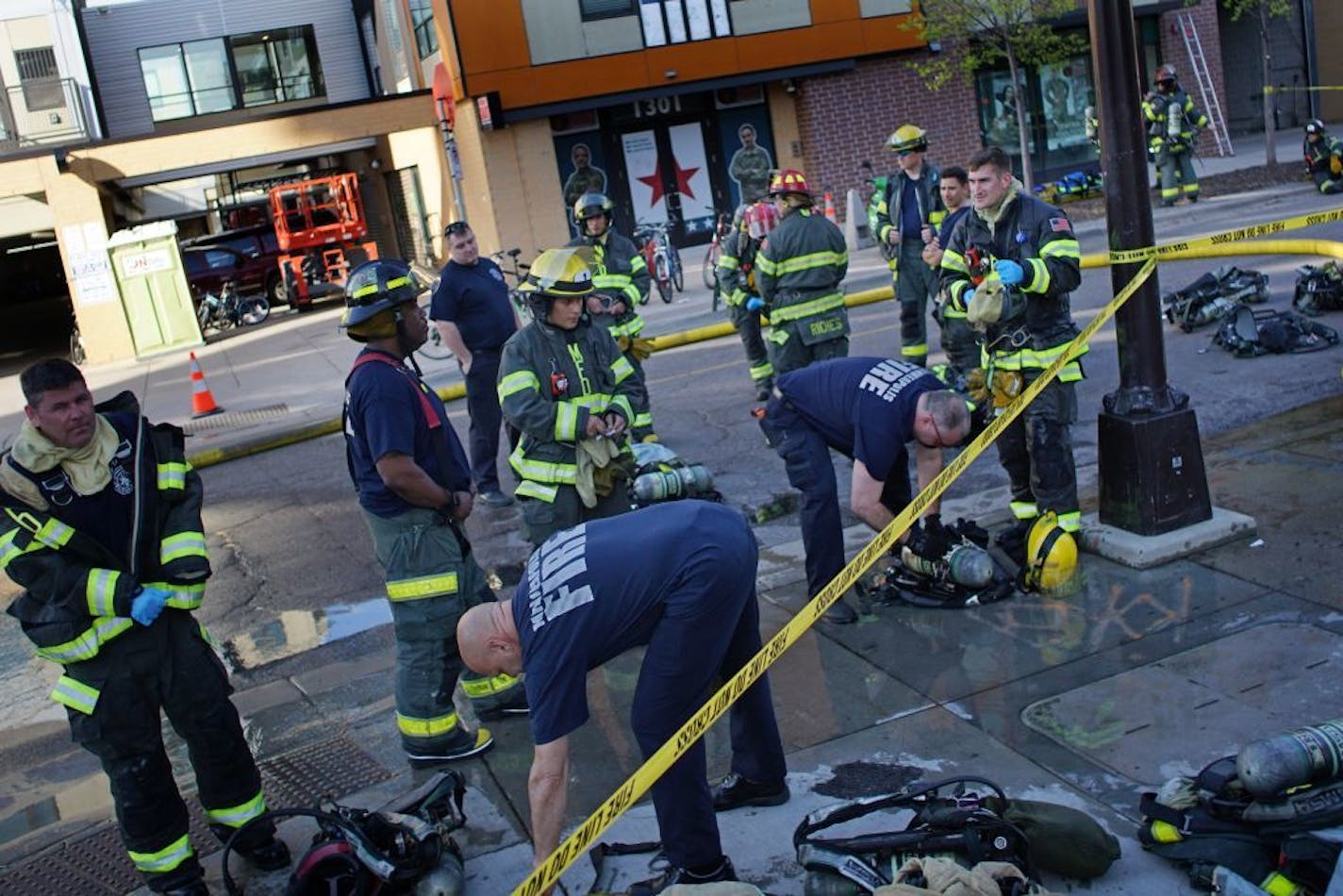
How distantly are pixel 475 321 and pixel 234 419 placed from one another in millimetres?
6227

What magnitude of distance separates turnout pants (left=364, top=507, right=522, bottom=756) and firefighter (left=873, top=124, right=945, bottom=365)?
5563 millimetres

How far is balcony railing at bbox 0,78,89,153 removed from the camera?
28.3 m

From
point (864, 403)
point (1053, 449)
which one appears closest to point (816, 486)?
point (864, 403)

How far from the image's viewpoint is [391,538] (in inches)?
207

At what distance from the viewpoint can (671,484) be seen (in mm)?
7668

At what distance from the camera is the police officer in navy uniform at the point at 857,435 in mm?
5473

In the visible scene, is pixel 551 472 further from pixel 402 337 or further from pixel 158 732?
pixel 158 732

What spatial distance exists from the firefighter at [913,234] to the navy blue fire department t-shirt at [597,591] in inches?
251

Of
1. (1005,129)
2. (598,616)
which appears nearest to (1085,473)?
(598,616)

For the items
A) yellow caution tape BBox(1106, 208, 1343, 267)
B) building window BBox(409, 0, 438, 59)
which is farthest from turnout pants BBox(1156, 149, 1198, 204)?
building window BBox(409, 0, 438, 59)

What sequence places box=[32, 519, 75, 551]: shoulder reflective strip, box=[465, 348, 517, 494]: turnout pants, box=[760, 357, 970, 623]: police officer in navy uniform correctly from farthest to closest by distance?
box=[465, 348, 517, 494]: turnout pants
box=[760, 357, 970, 623]: police officer in navy uniform
box=[32, 519, 75, 551]: shoulder reflective strip

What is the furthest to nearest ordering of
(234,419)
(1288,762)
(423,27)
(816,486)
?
(423,27)
(234,419)
(816,486)
(1288,762)

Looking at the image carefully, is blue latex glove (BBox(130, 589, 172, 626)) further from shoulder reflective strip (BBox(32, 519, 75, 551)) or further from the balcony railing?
the balcony railing

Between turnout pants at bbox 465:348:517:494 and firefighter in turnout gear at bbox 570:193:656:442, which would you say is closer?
firefighter in turnout gear at bbox 570:193:656:442
